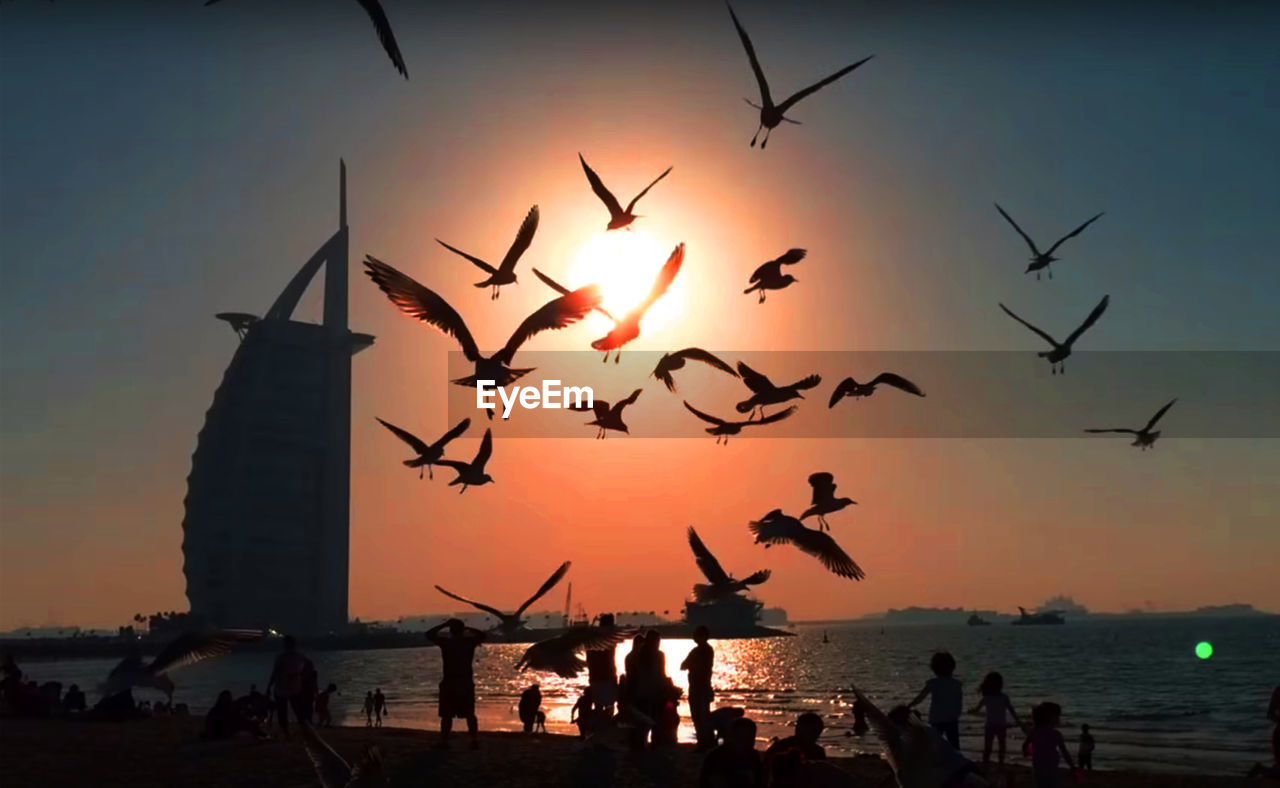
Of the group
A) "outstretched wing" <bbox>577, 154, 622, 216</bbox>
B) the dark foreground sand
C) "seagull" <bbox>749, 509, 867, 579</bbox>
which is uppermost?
"outstretched wing" <bbox>577, 154, 622, 216</bbox>

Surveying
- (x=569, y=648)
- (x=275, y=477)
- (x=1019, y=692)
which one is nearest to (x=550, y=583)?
(x=569, y=648)

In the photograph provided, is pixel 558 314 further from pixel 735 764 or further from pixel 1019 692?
pixel 1019 692

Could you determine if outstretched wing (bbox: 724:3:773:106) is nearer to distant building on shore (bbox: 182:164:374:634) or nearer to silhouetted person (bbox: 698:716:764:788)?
silhouetted person (bbox: 698:716:764:788)

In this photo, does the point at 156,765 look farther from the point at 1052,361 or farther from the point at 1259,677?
the point at 1259,677

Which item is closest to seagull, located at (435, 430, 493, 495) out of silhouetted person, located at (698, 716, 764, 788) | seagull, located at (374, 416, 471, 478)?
seagull, located at (374, 416, 471, 478)

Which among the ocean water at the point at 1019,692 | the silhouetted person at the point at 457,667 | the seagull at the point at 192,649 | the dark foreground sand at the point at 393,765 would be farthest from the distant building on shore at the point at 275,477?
the seagull at the point at 192,649

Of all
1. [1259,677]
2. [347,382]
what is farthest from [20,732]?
[347,382]
